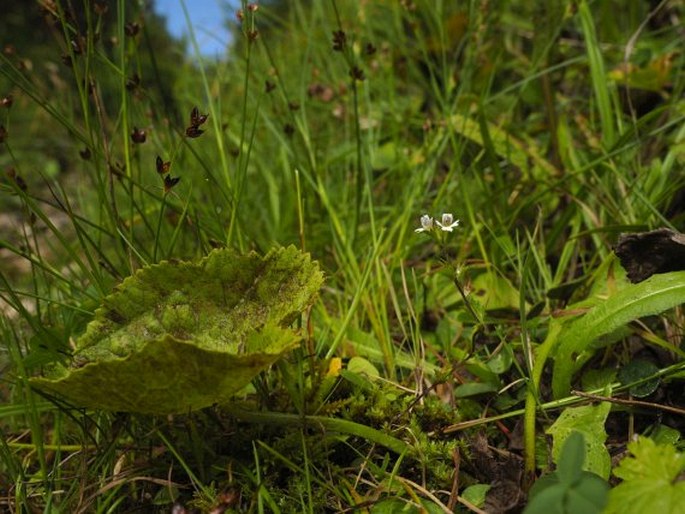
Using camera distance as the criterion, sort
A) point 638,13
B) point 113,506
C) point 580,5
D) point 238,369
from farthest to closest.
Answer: point 638,13 < point 580,5 < point 113,506 < point 238,369

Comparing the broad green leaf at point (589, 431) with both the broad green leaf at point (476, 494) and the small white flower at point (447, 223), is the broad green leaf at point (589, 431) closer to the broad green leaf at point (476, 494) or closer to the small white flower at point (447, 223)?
the broad green leaf at point (476, 494)

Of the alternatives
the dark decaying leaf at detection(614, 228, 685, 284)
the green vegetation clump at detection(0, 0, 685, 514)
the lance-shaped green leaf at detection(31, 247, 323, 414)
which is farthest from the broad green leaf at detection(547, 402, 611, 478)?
the lance-shaped green leaf at detection(31, 247, 323, 414)

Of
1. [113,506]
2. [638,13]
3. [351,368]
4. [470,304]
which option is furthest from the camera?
[638,13]

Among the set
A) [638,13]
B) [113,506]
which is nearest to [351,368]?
[113,506]

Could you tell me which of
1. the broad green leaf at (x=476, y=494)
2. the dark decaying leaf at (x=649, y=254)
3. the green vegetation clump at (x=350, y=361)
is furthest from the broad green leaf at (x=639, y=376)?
the broad green leaf at (x=476, y=494)

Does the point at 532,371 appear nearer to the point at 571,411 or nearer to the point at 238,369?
the point at 571,411

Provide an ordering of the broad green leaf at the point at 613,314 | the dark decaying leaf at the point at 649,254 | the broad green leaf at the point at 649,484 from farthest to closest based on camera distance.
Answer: the dark decaying leaf at the point at 649,254, the broad green leaf at the point at 613,314, the broad green leaf at the point at 649,484
